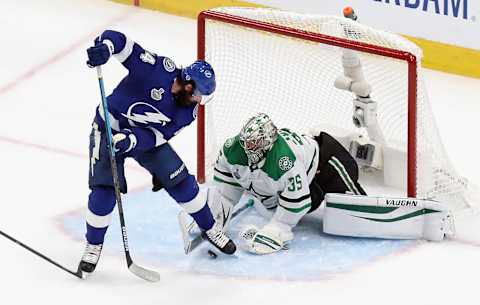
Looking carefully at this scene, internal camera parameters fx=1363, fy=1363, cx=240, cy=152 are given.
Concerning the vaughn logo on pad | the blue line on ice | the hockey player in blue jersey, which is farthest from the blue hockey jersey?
the vaughn logo on pad

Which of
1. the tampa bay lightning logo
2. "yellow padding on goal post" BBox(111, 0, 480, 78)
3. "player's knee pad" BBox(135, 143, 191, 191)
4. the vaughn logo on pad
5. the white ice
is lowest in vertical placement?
the white ice

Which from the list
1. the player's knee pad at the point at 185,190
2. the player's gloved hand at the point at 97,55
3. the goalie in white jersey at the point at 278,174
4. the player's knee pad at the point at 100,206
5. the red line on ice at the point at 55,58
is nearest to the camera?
the player's gloved hand at the point at 97,55

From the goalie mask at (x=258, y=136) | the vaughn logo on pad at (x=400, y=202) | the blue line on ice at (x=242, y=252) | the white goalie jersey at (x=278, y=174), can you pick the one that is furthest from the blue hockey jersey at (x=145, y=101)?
the vaughn logo on pad at (x=400, y=202)

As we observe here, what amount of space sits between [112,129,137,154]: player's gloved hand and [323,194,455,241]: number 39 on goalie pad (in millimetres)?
911

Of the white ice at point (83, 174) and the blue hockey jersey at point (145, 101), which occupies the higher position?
the blue hockey jersey at point (145, 101)

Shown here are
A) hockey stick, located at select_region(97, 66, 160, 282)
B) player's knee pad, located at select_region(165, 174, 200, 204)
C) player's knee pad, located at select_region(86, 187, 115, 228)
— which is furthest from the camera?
player's knee pad, located at select_region(165, 174, 200, 204)

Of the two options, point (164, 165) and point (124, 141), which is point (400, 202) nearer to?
point (164, 165)

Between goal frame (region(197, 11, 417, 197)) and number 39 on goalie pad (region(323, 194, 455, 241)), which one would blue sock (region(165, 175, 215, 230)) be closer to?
number 39 on goalie pad (region(323, 194, 455, 241))

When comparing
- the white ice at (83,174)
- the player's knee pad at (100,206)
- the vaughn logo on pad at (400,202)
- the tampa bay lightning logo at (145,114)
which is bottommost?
the white ice at (83,174)

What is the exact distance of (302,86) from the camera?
19.0 ft

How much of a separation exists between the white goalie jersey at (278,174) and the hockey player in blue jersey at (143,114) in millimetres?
346

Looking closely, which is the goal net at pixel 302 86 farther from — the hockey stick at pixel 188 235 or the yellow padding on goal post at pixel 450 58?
the yellow padding on goal post at pixel 450 58

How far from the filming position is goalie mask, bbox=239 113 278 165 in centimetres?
498

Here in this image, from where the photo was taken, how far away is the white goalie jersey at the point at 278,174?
506 cm
